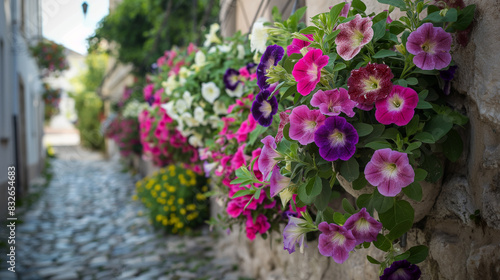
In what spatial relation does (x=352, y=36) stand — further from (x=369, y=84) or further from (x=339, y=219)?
(x=339, y=219)

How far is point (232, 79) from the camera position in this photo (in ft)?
8.05

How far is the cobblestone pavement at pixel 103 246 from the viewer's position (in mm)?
3605

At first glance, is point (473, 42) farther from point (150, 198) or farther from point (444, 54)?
point (150, 198)

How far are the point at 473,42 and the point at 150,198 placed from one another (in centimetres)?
433

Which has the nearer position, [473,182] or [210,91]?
[473,182]

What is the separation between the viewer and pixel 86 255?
13.8ft

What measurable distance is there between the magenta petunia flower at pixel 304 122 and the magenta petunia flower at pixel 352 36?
189mm

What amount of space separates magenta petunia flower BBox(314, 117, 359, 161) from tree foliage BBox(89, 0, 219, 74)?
6.14 metres

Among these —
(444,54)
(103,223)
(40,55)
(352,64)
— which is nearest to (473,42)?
(444,54)

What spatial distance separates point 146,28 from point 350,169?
8.12m

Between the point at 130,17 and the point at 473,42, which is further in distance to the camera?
the point at 130,17

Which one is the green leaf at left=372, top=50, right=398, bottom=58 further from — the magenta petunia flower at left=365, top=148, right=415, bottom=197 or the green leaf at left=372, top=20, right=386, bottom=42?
the magenta petunia flower at left=365, top=148, right=415, bottom=197

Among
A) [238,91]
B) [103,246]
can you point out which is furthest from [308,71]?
[103,246]

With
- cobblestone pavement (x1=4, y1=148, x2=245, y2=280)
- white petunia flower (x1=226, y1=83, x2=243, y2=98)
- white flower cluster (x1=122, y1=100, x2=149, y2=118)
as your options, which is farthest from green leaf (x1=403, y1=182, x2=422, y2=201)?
white flower cluster (x1=122, y1=100, x2=149, y2=118)
